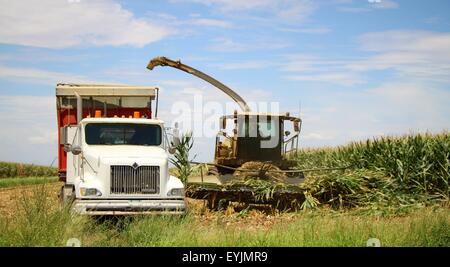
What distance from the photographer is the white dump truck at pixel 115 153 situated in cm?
1184

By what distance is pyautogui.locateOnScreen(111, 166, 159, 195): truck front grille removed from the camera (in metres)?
12.0

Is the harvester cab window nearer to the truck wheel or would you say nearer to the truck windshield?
Result: the truck windshield

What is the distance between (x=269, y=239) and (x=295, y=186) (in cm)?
718

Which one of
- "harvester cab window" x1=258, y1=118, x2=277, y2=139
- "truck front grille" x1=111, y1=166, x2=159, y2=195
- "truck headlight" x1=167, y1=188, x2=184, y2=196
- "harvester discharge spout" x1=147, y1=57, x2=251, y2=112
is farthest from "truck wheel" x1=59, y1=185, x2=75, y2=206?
"harvester discharge spout" x1=147, y1=57, x2=251, y2=112

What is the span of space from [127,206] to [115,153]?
1.21 m

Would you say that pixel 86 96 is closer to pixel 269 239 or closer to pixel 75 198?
pixel 75 198

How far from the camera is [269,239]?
936 cm

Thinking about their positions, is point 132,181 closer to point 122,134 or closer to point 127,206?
point 127,206

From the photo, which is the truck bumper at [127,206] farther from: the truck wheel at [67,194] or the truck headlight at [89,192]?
the truck wheel at [67,194]

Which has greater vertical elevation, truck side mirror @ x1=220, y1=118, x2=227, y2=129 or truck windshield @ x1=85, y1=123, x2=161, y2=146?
truck side mirror @ x1=220, y1=118, x2=227, y2=129

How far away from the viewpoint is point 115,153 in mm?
12328

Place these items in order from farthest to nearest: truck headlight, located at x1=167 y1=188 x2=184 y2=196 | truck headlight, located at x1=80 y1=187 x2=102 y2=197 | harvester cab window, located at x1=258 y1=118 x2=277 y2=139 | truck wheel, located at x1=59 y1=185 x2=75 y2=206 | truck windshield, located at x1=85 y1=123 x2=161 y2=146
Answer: harvester cab window, located at x1=258 y1=118 x2=277 y2=139, truck windshield, located at x1=85 y1=123 x2=161 y2=146, truck wheel, located at x1=59 y1=185 x2=75 y2=206, truck headlight, located at x1=167 y1=188 x2=184 y2=196, truck headlight, located at x1=80 y1=187 x2=102 y2=197

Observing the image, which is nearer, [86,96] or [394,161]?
[86,96]
